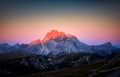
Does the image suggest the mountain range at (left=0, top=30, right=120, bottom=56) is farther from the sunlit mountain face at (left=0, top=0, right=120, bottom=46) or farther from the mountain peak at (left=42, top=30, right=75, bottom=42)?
the sunlit mountain face at (left=0, top=0, right=120, bottom=46)

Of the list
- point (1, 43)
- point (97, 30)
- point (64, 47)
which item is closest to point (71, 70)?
point (64, 47)

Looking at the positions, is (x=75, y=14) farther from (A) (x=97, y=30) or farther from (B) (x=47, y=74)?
(B) (x=47, y=74)

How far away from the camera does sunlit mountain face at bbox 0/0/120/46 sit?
12.6 m

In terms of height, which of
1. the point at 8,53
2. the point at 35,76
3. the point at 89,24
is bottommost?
the point at 35,76

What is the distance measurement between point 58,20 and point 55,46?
40.0 inches

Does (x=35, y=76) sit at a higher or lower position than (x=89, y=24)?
lower

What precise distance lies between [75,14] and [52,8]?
0.95 metres

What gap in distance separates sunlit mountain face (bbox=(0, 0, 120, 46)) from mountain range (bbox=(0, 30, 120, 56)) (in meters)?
0.14

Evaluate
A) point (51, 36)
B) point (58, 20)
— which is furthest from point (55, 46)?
point (58, 20)

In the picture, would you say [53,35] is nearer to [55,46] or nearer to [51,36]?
[51,36]

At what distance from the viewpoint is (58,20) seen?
12906mm

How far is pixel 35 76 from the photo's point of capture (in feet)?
40.0

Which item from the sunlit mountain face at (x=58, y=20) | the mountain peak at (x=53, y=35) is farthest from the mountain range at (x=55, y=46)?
the sunlit mountain face at (x=58, y=20)

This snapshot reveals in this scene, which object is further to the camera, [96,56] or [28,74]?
[96,56]
